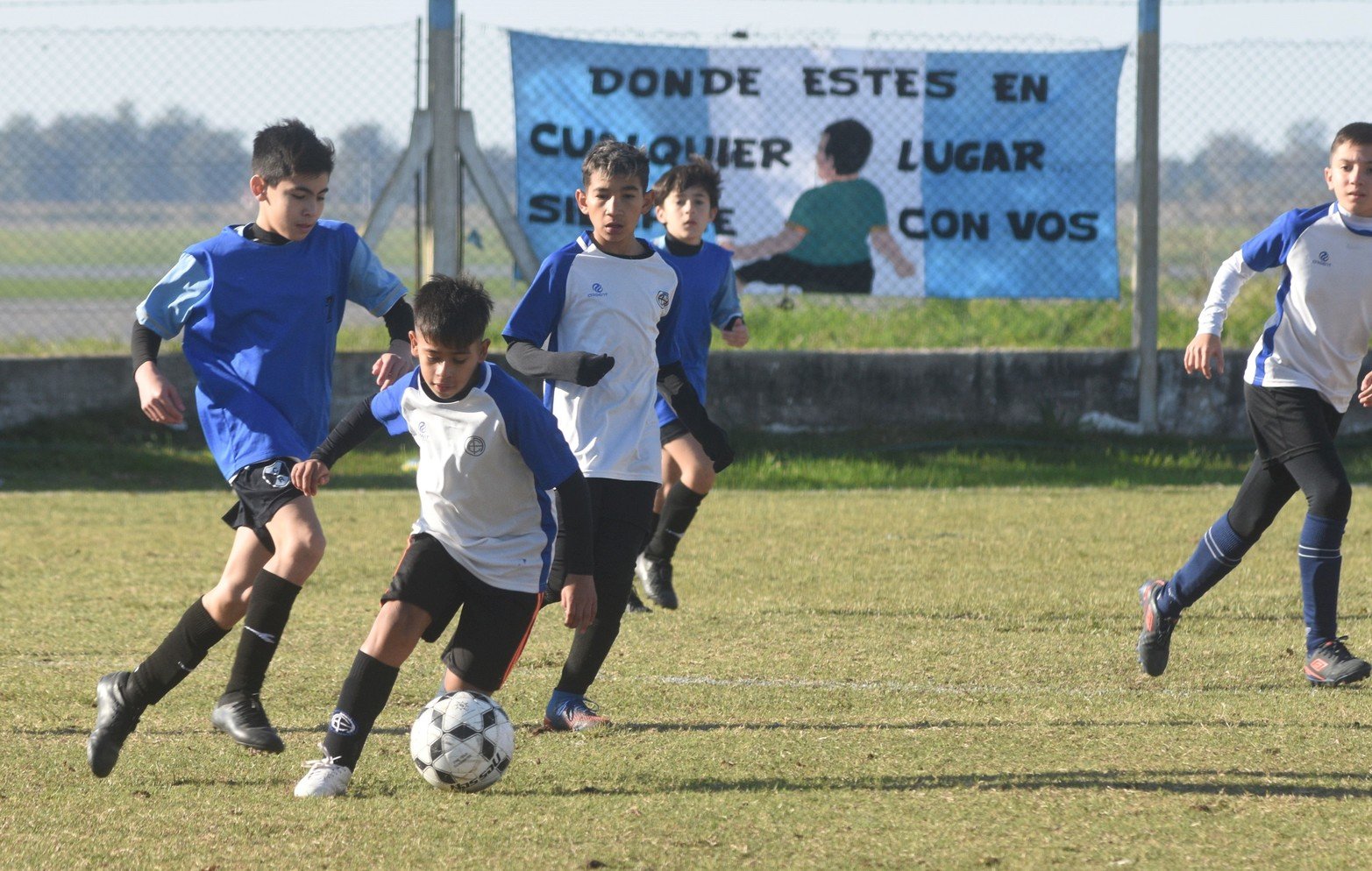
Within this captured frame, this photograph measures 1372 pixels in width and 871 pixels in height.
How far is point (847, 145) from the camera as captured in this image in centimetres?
1151

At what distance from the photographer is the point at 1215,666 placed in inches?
209

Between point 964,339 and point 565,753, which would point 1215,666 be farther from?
point 964,339

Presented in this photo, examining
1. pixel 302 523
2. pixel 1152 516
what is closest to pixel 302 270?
pixel 302 523

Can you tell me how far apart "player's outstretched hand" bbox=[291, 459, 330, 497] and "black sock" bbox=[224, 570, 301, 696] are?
37 cm

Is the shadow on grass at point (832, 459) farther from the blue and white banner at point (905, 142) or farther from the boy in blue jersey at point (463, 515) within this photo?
the boy in blue jersey at point (463, 515)

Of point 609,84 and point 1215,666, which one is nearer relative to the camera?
point 1215,666

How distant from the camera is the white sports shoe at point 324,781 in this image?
380 cm

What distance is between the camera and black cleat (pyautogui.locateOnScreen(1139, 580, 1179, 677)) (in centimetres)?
516

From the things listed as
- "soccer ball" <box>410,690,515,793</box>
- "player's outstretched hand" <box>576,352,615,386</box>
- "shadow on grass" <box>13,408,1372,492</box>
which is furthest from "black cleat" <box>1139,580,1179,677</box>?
"shadow on grass" <box>13,408,1372,492</box>

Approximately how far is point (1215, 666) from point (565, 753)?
2.25m

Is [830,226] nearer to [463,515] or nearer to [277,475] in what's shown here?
[277,475]

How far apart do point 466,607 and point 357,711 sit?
0.37 metres

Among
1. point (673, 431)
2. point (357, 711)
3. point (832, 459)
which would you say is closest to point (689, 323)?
point (673, 431)

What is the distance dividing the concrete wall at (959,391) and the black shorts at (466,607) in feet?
23.6
